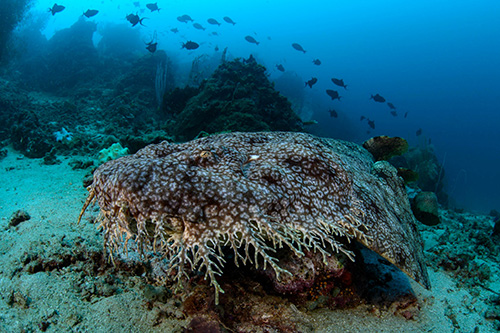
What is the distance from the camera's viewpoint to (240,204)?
236cm

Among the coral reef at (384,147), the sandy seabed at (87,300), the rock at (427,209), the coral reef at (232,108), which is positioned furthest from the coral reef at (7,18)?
the rock at (427,209)

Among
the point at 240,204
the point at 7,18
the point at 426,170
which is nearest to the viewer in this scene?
the point at 240,204

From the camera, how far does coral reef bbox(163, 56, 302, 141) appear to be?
383 inches

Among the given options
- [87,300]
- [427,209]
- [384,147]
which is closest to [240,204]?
[87,300]

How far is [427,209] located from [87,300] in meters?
7.61

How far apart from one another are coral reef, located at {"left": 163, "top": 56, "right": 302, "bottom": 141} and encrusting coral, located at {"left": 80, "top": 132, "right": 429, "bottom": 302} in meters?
6.10

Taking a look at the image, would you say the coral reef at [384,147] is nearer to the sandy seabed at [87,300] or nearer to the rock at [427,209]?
the rock at [427,209]

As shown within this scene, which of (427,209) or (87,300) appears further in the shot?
(427,209)

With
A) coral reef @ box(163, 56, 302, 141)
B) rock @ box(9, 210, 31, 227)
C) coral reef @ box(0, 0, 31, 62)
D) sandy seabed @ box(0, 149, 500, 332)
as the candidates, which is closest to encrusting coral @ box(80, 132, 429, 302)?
sandy seabed @ box(0, 149, 500, 332)

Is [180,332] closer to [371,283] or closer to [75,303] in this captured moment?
[75,303]

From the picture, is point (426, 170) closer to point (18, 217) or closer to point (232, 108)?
point (232, 108)

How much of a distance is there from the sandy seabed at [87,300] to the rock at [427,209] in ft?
6.20

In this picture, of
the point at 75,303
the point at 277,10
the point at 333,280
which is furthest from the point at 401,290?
the point at 277,10

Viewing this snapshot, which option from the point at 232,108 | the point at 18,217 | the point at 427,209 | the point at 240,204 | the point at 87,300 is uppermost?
the point at 232,108
